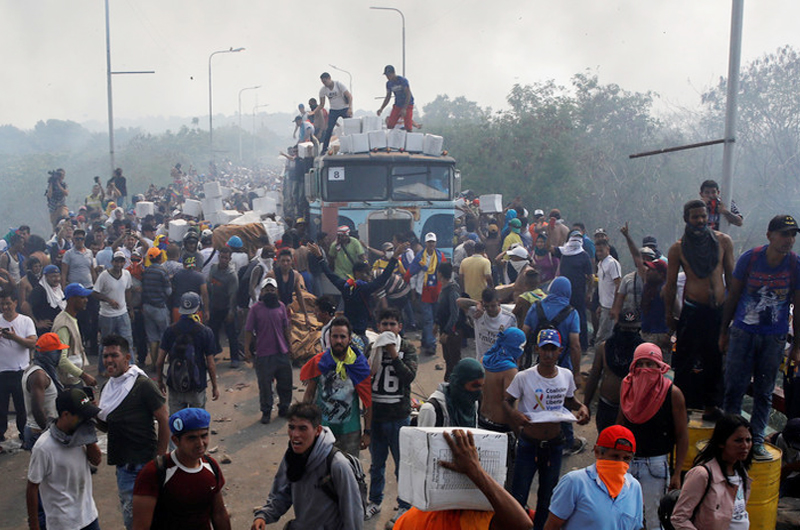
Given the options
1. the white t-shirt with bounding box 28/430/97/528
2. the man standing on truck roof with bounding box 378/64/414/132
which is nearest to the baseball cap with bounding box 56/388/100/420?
the white t-shirt with bounding box 28/430/97/528

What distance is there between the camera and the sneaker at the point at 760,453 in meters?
4.88

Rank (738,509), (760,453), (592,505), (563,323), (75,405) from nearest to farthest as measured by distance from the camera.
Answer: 1. (592,505)
2. (738,509)
3. (75,405)
4. (760,453)
5. (563,323)

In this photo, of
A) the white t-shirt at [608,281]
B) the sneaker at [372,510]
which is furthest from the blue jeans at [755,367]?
the white t-shirt at [608,281]

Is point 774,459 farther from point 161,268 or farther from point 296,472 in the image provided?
point 161,268

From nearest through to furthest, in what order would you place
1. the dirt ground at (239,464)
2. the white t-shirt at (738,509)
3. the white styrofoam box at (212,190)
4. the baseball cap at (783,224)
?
the white t-shirt at (738,509) < the baseball cap at (783,224) < the dirt ground at (239,464) < the white styrofoam box at (212,190)

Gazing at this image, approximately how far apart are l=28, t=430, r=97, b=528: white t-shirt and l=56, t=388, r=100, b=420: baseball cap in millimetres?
226

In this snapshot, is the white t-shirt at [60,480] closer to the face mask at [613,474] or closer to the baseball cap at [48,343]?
the baseball cap at [48,343]

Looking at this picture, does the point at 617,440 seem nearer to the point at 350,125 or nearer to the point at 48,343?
the point at 48,343

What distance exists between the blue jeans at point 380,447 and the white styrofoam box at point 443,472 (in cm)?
293

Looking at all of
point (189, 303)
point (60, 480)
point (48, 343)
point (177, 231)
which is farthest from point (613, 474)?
point (177, 231)

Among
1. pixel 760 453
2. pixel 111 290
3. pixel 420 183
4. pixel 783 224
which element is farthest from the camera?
pixel 420 183

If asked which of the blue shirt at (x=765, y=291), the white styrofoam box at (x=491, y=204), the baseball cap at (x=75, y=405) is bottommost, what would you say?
the baseball cap at (x=75, y=405)

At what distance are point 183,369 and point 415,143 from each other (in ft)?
26.9

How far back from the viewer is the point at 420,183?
43.6 ft
